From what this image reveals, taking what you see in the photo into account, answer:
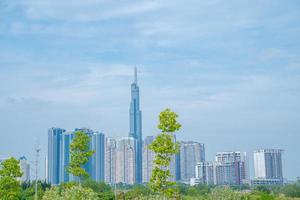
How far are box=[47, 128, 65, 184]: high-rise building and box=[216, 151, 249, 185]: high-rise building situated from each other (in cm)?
3785

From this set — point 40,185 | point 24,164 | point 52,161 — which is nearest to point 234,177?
point 52,161

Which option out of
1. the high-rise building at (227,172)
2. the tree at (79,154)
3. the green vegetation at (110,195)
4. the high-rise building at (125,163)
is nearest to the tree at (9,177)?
the green vegetation at (110,195)

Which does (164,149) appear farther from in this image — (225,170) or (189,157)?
(189,157)

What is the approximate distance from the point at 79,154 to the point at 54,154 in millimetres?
74499

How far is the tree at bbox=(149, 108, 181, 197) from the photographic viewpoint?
18.7m

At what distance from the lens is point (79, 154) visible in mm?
27547

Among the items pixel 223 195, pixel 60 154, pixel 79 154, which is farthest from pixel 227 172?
pixel 79 154

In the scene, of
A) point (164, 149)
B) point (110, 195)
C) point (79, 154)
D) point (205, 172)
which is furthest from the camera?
point (205, 172)

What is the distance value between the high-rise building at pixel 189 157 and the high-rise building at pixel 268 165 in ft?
48.7

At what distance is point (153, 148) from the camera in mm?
18797

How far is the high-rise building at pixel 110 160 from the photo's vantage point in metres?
73.0

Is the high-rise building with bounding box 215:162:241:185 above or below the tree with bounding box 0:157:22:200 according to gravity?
below

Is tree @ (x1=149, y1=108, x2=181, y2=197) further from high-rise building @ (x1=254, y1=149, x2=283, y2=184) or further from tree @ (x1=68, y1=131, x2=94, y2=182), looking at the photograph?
high-rise building @ (x1=254, y1=149, x2=283, y2=184)

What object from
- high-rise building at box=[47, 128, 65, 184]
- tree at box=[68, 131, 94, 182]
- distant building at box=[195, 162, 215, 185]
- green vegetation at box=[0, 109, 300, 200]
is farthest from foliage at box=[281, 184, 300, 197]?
high-rise building at box=[47, 128, 65, 184]
